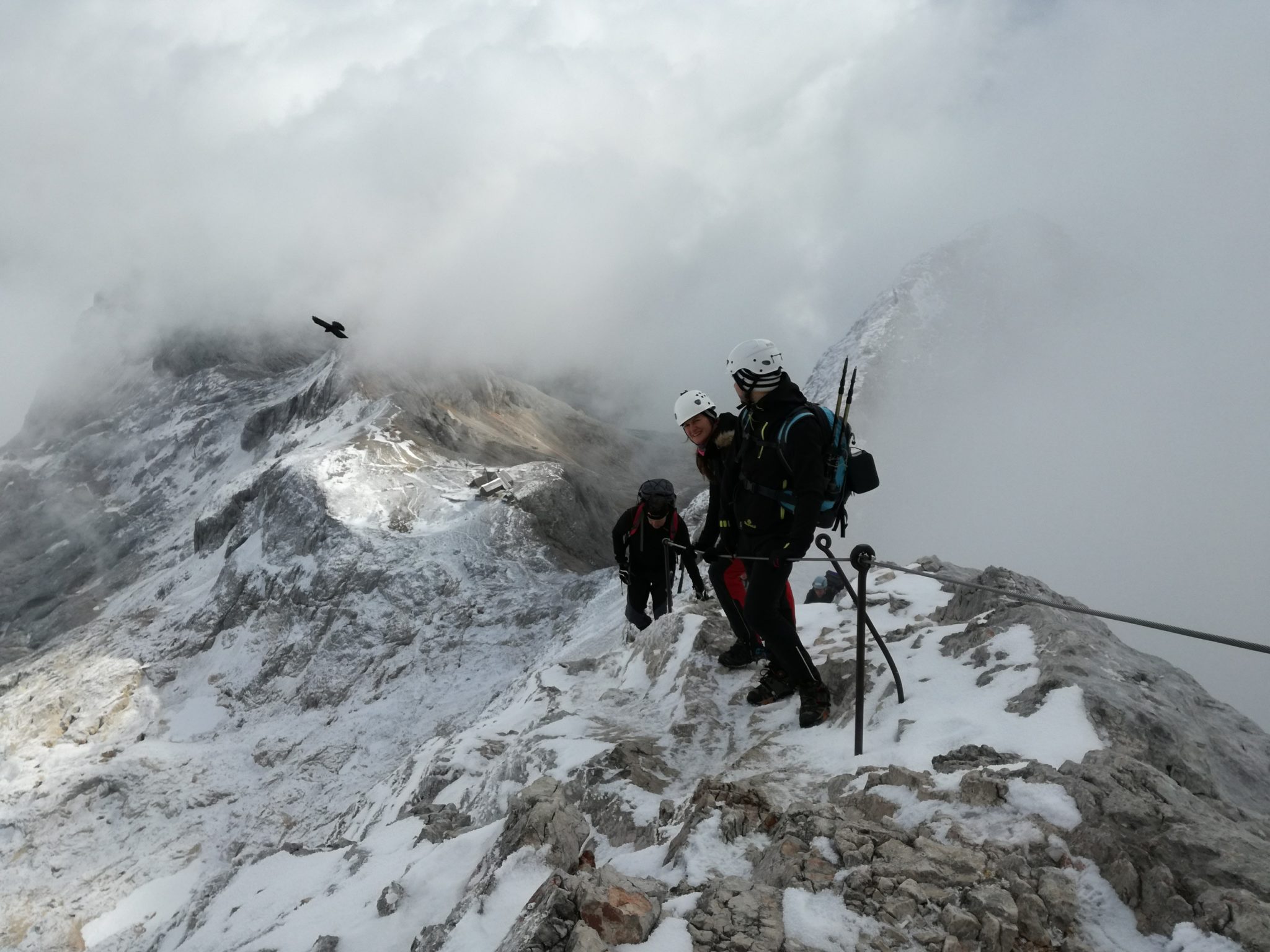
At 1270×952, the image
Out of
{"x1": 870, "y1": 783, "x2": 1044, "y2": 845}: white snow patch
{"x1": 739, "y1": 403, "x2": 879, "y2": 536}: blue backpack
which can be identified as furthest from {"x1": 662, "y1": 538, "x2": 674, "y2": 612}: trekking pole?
{"x1": 870, "y1": 783, "x2": 1044, "y2": 845}: white snow patch

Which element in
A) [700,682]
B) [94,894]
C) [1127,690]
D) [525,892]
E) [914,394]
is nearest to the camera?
[525,892]

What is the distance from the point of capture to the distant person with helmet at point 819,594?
13242 mm

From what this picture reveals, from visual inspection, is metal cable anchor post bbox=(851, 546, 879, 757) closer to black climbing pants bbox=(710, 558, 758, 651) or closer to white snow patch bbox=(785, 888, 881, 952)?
white snow patch bbox=(785, 888, 881, 952)

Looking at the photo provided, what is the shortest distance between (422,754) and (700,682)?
5.05 meters

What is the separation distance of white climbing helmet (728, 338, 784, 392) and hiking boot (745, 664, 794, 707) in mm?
3345

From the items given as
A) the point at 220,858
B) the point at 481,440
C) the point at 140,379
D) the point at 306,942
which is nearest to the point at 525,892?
the point at 306,942

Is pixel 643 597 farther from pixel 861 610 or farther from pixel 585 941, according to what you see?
pixel 585 941

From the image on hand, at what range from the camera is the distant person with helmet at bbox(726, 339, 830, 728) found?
633cm

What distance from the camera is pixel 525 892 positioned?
4883 mm

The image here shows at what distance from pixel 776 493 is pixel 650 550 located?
4803mm

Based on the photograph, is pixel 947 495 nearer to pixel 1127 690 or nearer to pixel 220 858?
pixel 220 858

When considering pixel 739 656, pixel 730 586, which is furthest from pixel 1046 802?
pixel 739 656

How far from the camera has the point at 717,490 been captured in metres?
7.63

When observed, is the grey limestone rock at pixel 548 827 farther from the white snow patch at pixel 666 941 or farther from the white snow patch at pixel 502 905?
the white snow patch at pixel 666 941
